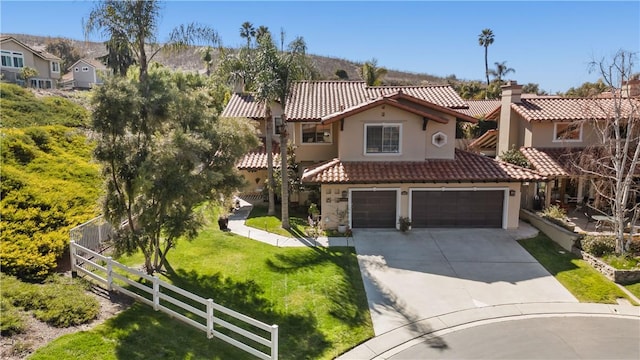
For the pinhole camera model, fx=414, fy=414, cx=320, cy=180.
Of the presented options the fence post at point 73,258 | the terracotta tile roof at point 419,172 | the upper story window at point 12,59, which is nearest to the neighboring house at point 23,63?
the upper story window at point 12,59

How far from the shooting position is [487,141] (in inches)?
Answer: 1272

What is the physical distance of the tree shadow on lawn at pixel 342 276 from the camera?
1365cm

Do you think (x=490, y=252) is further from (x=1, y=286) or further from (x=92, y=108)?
(x=1, y=286)

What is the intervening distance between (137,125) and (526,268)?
1590 cm

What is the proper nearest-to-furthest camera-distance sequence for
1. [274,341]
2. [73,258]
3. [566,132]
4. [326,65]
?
[274,341]
[73,258]
[566,132]
[326,65]

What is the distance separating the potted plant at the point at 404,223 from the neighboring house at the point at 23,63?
52.5m

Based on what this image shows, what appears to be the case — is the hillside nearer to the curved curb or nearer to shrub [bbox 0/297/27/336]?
the curved curb

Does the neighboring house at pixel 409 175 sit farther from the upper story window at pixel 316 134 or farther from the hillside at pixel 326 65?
the hillside at pixel 326 65

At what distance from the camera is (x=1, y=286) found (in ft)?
38.8

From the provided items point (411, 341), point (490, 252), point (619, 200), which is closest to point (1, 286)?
point (411, 341)

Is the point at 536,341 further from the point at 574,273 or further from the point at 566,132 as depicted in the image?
the point at 566,132

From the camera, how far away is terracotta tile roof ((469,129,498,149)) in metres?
31.9

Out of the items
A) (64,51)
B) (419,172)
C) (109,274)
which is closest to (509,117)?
(419,172)

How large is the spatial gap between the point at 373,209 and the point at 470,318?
883 centimetres
